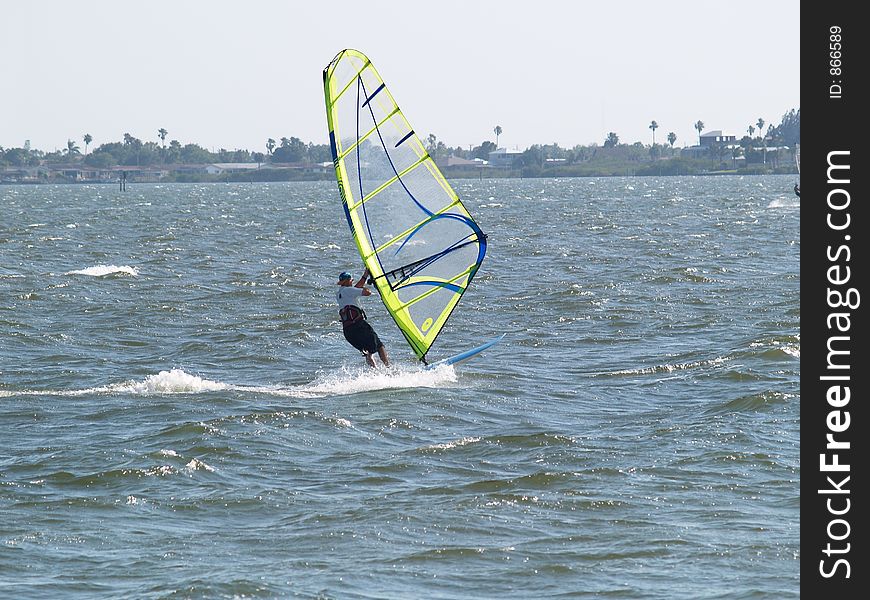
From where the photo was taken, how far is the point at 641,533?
10.9 meters

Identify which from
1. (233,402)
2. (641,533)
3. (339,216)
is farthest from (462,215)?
(339,216)

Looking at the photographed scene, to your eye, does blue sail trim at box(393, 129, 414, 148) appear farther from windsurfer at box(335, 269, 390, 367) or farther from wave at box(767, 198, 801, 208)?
wave at box(767, 198, 801, 208)

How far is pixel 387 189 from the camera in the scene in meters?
16.7

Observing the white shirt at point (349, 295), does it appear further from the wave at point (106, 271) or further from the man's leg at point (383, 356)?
the wave at point (106, 271)

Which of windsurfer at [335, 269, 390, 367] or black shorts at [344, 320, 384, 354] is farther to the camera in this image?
black shorts at [344, 320, 384, 354]

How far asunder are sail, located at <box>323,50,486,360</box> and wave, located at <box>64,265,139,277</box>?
762 inches

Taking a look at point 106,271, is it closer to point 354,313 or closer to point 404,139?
point 354,313

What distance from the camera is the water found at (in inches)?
400

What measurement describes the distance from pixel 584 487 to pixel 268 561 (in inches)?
130
